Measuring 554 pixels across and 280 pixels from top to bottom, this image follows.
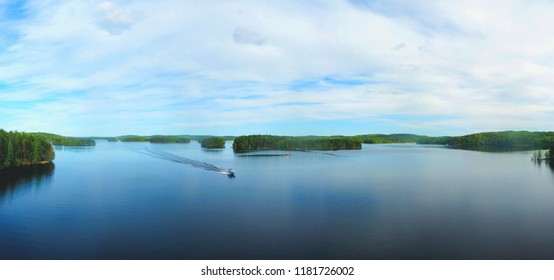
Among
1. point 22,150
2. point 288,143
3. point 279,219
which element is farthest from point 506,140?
point 22,150

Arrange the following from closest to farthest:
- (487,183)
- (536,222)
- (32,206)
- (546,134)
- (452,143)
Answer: (536,222)
(32,206)
(487,183)
(546,134)
(452,143)

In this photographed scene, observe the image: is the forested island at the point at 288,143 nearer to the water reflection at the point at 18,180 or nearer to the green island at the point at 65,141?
the green island at the point at 65,141

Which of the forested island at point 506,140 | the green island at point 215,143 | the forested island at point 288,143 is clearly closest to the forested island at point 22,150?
the forested island at point 288,143

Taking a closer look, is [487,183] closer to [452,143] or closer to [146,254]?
[146,254]

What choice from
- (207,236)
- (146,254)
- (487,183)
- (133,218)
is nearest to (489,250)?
(207,236)

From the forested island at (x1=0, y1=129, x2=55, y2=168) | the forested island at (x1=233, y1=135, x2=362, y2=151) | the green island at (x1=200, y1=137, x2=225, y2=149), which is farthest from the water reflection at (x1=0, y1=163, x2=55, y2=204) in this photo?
the green island at (x1=200, y1=137, x2=225, y2=149)

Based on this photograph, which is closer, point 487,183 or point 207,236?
point 207,236
